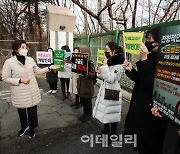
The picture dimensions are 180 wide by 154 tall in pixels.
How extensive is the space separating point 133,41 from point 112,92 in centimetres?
90

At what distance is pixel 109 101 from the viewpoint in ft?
9.91

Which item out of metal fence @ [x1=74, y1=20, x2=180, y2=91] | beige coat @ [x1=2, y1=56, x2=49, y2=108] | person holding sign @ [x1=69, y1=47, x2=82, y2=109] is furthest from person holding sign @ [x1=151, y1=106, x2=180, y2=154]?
person holding sign @ [x1=69, y1=47, x2=82, y2=109]

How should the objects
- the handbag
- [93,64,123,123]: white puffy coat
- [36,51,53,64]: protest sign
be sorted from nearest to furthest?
1. [93,64,123,123]: white puffy coat
2. the handbag
3. [36,51,53,64]: protest sign

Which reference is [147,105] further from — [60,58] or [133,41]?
[60,58]

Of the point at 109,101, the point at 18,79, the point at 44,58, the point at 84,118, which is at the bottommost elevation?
the point at 84,118

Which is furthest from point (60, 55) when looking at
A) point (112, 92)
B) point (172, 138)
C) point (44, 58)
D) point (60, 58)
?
point (172, 138)

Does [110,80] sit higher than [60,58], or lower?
lower

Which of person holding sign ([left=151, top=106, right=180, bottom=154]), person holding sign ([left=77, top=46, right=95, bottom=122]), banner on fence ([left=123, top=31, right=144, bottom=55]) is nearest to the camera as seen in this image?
person holding sign ([left=151, top=106, right=180, bottom=154])

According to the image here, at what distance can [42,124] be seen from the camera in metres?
3.98

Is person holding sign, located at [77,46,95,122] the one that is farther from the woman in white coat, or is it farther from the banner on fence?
the banner on fence

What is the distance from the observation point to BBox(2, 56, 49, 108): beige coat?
305 cm

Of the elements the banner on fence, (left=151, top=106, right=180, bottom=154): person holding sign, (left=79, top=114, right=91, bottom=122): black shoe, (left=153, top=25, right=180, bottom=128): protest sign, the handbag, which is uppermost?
the banner on fence

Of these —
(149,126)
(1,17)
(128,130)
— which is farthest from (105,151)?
(1,17)

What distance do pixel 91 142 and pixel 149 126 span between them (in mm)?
1468
